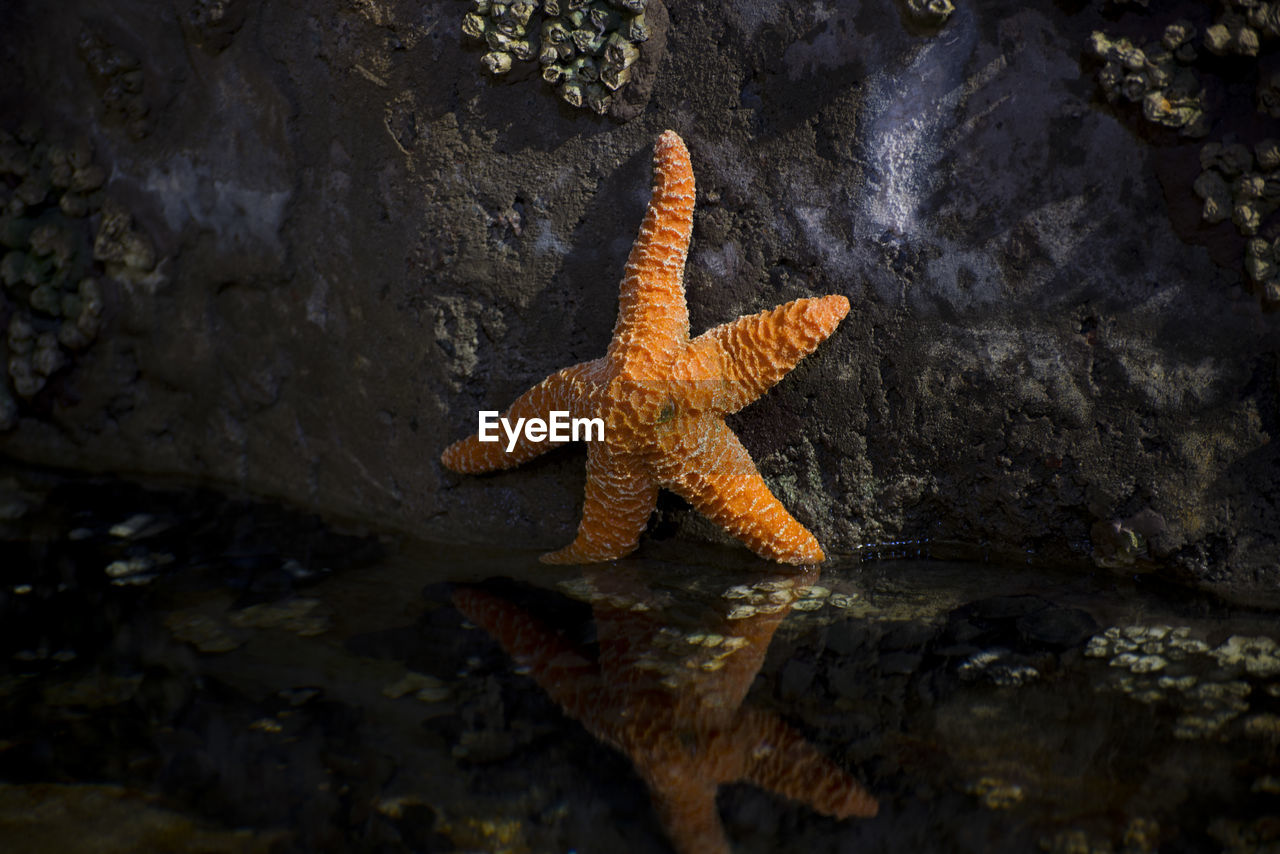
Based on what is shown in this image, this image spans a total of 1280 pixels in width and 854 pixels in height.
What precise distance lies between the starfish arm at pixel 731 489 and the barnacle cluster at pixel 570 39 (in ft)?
4.73

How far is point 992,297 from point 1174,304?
61cm

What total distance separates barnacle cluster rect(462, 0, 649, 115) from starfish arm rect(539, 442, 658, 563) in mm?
1467

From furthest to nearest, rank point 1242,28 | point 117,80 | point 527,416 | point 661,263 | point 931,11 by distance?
1. point 117,80
2. point 527,416
3. point 661,263
4. point 931,11
5. point 1242,28

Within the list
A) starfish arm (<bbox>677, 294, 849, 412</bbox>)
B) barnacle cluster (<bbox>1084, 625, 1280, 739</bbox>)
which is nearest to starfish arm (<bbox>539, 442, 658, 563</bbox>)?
starfish arm (<bbox>677, 294, 849, 412</bbox>)

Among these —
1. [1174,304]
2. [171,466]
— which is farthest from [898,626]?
[171,466]

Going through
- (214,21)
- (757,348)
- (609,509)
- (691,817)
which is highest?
(214,21)

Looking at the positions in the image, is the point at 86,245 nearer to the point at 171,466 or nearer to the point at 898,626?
the point at 171,466

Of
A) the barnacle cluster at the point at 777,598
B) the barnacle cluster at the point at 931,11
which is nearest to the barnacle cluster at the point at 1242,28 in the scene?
the barnacle cluster at the point at 931,11

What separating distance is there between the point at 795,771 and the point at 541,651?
3.33ft

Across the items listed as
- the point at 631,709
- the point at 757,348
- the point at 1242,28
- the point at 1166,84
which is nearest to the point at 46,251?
the point at 757,348

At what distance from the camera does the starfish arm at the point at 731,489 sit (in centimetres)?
365

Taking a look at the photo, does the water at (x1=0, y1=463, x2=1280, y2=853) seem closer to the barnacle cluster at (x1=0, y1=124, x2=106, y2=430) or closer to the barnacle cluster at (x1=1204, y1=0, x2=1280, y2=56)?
the barnacle cluster at (x1=0, y1=124, x2=106, y2=430)

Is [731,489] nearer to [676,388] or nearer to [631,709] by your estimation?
[676,388]

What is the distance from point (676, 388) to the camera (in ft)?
11.7
